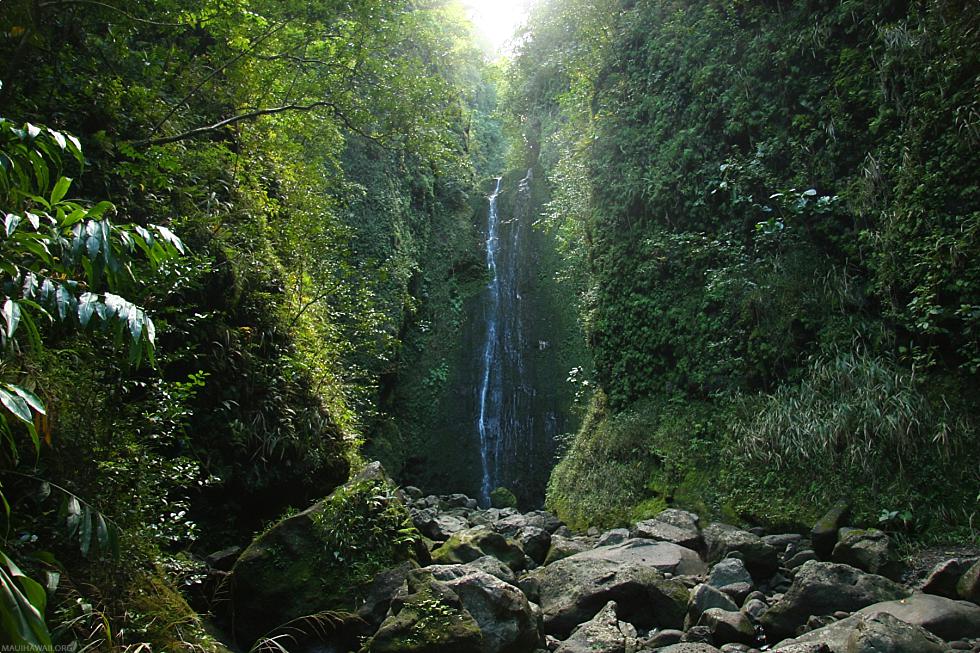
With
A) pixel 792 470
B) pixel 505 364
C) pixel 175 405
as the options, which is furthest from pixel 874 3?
pixel 505 364

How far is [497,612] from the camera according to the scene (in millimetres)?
4238

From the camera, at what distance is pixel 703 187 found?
921 cm

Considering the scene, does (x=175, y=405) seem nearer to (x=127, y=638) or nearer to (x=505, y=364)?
(x=127, y=638)

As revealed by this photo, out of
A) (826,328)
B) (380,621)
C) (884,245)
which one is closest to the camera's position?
(380,621)

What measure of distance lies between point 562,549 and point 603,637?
109 inches

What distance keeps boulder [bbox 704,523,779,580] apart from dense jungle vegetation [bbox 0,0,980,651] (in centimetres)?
79

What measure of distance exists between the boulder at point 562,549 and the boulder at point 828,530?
2.47 meters

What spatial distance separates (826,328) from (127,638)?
7.25 meters

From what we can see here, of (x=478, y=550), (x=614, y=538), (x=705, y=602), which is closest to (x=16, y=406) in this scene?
(x=705, y=602)

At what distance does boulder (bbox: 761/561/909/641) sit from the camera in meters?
4.16

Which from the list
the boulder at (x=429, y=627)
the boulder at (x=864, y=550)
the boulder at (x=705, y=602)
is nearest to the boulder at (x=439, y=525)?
the boulder at (x=429, y=627)

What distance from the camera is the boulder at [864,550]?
483 centimetres

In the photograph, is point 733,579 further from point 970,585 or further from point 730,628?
point 970,585

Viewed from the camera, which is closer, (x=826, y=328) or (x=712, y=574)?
(x=712, y=574)
